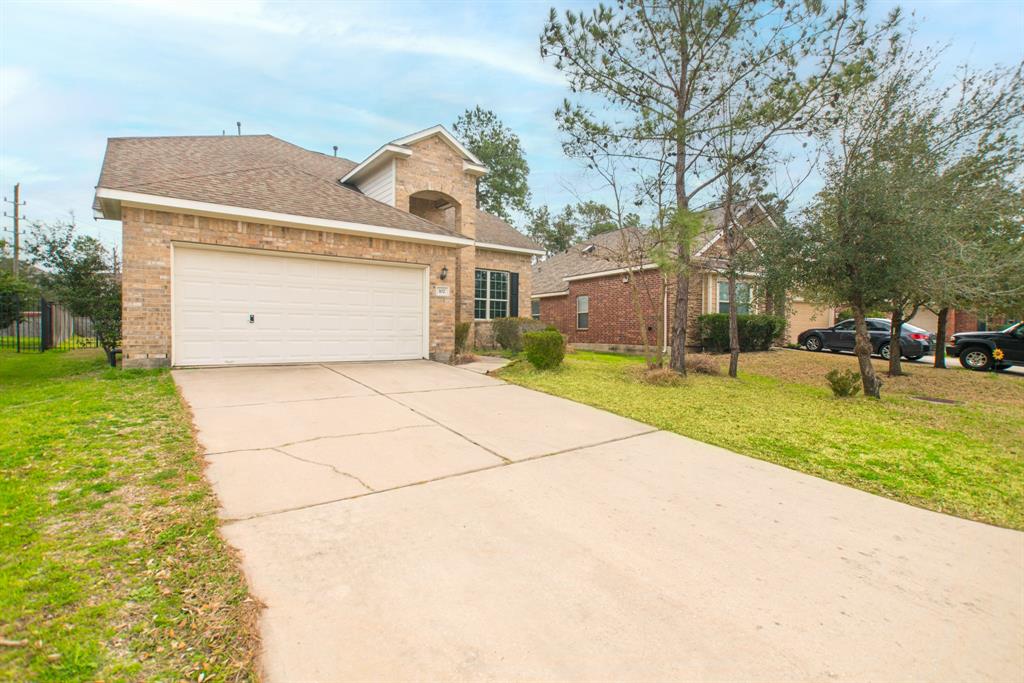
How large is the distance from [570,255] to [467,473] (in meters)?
20.5

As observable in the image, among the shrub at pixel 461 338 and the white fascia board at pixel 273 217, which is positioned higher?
the white fascia board at pixel 273 217

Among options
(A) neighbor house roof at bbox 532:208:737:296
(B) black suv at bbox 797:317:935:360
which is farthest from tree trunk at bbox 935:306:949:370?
(A) neighbor house roof at bbox 532:208:737:296

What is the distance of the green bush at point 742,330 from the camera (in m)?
16.2

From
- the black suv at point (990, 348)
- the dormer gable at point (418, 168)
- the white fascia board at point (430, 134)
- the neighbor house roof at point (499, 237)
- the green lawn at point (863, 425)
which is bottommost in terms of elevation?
the green lawn at point (863, 425)

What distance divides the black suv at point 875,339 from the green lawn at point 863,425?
543 centimetres

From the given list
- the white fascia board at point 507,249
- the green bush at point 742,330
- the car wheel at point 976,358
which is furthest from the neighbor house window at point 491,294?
the car wheel at point 976,358

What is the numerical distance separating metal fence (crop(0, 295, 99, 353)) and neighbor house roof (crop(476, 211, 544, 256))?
1146 centimetres

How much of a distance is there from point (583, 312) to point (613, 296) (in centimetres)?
213

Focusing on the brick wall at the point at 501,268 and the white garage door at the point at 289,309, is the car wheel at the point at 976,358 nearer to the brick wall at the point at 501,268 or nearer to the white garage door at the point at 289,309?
the brick wall at the point at 501,268

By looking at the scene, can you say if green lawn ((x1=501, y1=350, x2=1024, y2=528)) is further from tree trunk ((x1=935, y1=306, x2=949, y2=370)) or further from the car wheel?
the car wheel

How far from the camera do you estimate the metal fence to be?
43.6ft

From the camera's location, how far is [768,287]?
951cm

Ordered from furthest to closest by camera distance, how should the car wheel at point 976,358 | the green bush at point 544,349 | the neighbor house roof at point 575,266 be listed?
the neighbor house roof at point 575,266 → the car wheel at point 976,358 → the green bush at point 544,349

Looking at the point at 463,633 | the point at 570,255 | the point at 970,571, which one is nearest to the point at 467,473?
the point at 463,633
